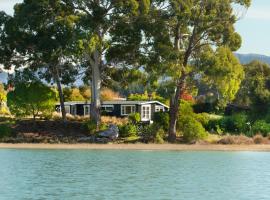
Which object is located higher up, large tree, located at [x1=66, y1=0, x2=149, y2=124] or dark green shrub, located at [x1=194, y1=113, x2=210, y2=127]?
large tree, located at [x1=66, y1=0, x2=149, y2=124]

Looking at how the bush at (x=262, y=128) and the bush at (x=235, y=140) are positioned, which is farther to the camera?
the bush at (x=262, y=128)

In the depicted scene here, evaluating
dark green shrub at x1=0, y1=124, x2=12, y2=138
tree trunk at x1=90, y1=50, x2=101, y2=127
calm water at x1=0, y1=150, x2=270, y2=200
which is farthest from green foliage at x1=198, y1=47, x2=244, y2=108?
dark green shrub at x1=0, y1=124, x2=12, y2=138

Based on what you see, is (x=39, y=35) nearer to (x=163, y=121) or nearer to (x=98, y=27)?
(x=98, y=27)

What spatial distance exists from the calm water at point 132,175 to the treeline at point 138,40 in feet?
30.6

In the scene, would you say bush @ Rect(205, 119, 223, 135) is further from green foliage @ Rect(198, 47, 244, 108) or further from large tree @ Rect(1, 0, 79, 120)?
large tree @ Rect(1, 0, 79, 120)

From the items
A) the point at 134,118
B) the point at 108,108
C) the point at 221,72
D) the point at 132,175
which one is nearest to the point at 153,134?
the point at 221,72

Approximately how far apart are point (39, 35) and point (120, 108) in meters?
21.3

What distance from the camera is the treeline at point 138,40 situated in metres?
63.5

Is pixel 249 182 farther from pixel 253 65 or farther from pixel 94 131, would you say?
pixel 253 65

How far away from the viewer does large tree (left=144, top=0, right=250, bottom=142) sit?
64.3 m

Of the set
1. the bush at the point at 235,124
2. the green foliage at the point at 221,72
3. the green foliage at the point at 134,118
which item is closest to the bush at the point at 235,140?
the green foliage at the point at 221,72

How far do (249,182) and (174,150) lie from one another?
75.1 ft

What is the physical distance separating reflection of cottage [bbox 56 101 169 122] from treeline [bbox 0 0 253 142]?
13770 millimetres

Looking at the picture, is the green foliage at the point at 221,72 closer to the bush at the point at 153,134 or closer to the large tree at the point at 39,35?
the bush at the point at 153,134
